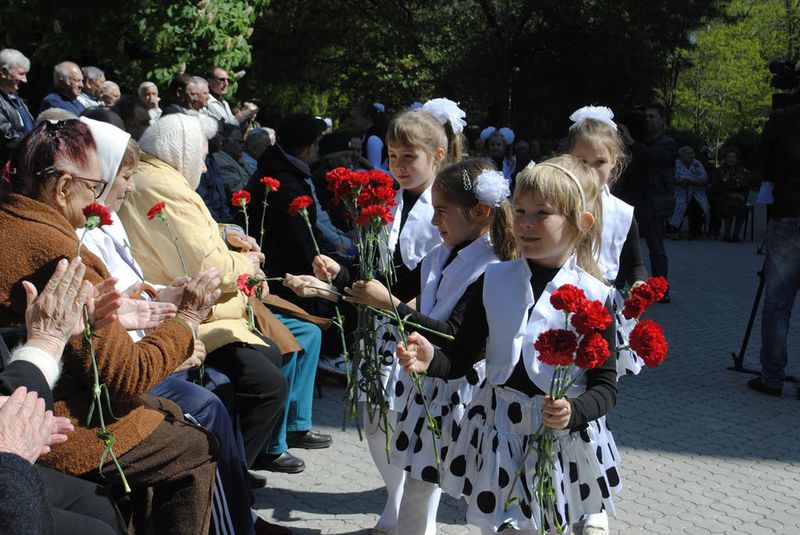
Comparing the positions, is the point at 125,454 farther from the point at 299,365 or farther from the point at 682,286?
the point at 682,286

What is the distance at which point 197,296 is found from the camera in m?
3.31

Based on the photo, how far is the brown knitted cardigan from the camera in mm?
2863

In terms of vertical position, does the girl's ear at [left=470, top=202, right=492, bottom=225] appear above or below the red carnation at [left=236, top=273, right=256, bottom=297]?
above

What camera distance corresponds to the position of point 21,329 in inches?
116

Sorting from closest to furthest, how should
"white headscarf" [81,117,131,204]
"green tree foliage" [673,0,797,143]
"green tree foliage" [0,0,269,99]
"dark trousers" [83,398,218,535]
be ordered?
"dark trousers" [83,398,218,535]
"white headscarf" [81,117,131,204]
"green tree foliage" [0,0,269,99]
"green tree foliage" [673,0,797,143]

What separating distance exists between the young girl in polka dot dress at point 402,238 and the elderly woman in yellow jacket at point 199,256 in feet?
1.62

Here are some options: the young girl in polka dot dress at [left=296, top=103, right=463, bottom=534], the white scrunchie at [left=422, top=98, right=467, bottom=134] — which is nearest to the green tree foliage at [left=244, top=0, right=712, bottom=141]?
the white scrunchie at [left=422, top=98, right=467, bottom=134]

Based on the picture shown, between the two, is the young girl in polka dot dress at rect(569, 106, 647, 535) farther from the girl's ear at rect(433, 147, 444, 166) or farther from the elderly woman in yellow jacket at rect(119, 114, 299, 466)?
the elderly woman in yellow jacket at rect(119, 114, 299, 466)

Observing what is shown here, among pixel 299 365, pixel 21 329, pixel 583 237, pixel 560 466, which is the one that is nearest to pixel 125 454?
pixel 21 329

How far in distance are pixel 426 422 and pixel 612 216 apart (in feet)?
4.68

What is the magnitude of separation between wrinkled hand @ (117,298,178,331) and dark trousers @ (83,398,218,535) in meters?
0.32

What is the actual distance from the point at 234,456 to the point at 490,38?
2156 centimetres

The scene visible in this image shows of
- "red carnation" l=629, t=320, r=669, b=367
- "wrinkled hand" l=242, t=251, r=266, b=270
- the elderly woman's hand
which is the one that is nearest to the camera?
"red carnation" l=629, t=320, r=669, b=367

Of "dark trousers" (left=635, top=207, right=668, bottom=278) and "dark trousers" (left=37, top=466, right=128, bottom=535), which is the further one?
"dark trousers" (left=635, top=207, right=668, bottom=278)
